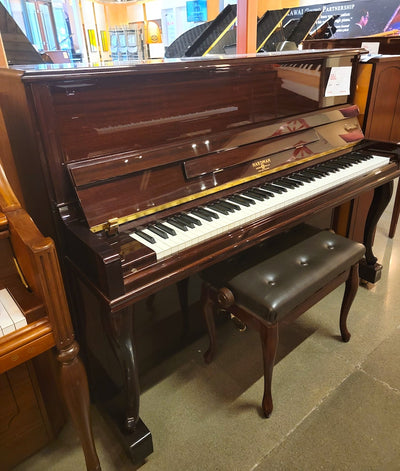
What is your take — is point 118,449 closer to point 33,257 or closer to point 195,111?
point 33,257

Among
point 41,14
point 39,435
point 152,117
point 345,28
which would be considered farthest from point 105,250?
point 345,28

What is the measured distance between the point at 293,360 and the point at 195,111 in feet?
3.89

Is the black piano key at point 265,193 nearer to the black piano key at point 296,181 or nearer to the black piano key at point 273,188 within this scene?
the black piano key at point 273,188

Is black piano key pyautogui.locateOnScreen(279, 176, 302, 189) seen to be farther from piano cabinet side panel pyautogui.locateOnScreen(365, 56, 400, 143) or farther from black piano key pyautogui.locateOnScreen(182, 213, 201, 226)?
piano cabinet side panel pyautogui.locateOnScreen(365, 56, 400, 143)

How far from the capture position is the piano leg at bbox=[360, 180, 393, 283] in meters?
1.97

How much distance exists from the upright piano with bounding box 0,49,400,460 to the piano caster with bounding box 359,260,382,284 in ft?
2.35

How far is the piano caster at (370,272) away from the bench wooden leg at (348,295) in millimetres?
565

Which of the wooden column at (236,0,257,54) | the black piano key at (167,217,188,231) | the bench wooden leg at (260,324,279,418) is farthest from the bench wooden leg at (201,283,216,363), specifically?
the wooden column at (236,0,257,54)

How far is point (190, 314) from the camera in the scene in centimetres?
172

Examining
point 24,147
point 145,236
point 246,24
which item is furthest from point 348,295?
point 246,24

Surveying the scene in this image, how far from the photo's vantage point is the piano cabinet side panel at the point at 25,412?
1.17 metres

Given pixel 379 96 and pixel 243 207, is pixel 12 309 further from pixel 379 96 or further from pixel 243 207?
pixel 379 96

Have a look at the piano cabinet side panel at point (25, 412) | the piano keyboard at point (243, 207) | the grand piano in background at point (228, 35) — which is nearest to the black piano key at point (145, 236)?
the piano keyboard at point (243, 207)

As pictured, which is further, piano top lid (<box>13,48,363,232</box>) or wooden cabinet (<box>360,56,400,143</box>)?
wooden cabinet (<box>360,56,400,143</box>)
